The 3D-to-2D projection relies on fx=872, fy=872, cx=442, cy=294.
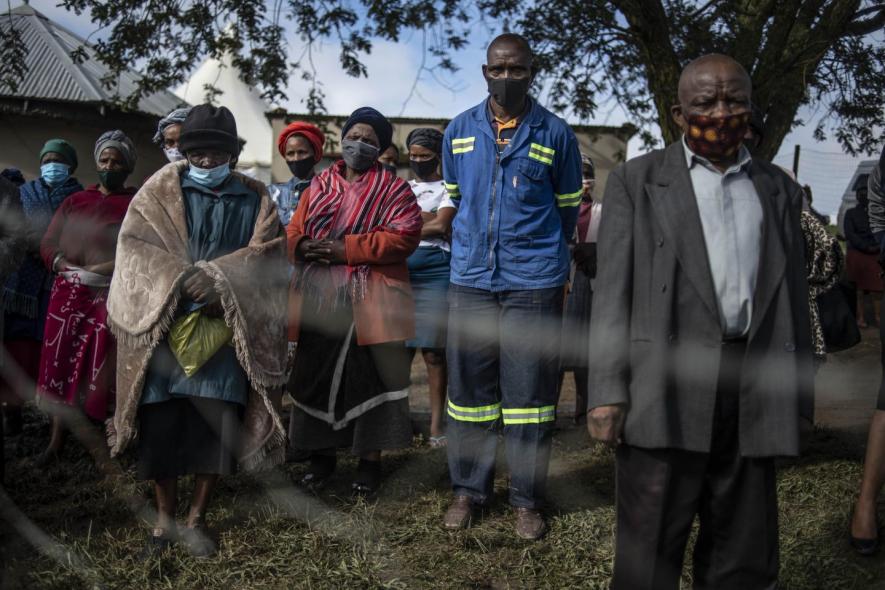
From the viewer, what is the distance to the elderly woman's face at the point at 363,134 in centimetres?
441

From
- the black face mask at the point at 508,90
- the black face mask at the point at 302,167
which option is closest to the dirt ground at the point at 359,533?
the black face mask at the point at 302,167

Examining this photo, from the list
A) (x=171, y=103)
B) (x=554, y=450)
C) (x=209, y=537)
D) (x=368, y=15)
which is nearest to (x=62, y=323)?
(x=209, y=537)

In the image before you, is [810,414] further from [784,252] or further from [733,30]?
[733,30]

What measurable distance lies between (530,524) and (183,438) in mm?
1561

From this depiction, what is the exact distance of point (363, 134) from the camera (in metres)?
4.42

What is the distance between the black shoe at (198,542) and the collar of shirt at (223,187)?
1.44 meters

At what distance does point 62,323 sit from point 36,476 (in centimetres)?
85

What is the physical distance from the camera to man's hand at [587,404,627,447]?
2633 mm

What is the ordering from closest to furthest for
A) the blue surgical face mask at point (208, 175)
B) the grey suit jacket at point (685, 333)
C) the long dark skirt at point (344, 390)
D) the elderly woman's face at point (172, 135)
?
the grey suit jacket at point (685, 333), the blue surgical face mask at point (208, 175), the long dark skirt at point (344, 390), the elderly woman's face at point (172, 135)

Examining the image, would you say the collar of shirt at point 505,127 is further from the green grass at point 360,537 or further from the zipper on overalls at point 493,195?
the green grass at point 360,537

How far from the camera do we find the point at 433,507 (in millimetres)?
4199

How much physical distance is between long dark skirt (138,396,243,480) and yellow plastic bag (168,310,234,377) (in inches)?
6.9

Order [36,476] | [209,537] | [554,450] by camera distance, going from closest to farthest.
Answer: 1. [209,537]
2. [36,476]
3. [554,450]

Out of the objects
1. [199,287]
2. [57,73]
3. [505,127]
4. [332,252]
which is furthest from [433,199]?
[57,73]
